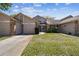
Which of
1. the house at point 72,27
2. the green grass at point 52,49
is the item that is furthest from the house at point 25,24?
the green grass at point 52,49

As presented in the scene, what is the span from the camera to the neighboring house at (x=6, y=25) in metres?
23.2

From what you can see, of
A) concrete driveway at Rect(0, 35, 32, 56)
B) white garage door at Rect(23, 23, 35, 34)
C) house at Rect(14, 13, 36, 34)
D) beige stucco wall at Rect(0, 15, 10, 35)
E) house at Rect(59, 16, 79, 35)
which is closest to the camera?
concrete driveway at Rect(0, 35, 32, 56)

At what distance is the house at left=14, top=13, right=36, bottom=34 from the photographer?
87.3 feet

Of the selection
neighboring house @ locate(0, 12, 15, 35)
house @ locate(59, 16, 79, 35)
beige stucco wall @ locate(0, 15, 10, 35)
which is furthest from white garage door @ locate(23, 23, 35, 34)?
house @ locate(59, 16, 79, 35)

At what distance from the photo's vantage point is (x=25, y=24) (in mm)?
27359

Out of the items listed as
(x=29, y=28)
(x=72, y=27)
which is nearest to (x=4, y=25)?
(x=29, y=28)

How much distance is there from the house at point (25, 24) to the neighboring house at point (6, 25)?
236cm

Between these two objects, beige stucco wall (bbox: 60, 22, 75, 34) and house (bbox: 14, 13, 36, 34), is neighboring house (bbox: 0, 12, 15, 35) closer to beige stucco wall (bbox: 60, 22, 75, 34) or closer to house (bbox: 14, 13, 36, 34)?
house (bbox: 14, 13, 36, 34)

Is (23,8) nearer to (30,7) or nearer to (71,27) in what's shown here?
(30,7)

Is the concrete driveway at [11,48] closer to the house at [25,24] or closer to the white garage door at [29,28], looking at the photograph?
the house at [25,24]

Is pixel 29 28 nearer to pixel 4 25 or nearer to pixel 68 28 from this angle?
pixel 4 25

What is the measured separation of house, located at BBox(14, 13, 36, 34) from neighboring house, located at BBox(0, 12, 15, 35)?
2363mm

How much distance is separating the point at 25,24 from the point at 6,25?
14.6 ft

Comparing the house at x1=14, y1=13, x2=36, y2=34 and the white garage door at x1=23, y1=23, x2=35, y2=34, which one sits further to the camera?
the white garage door at x1=23, y1=23, x2=35, y2=34
